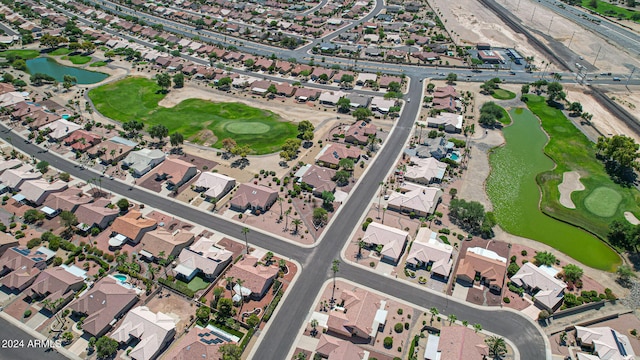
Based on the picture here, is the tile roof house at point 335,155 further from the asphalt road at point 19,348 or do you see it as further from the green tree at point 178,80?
the asphalt road at point 19,348

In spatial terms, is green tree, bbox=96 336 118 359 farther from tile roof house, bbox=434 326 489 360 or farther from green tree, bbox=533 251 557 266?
green tree, bbox=533 251 557 266

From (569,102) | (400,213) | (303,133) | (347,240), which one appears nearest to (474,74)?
(569,102)

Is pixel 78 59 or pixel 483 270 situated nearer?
pixel 483 270

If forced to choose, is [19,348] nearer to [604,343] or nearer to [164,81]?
[604,343]

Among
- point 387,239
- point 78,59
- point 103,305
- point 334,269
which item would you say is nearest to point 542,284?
point 387,239

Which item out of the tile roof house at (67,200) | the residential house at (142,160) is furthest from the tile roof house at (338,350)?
the residential house at (142,160)

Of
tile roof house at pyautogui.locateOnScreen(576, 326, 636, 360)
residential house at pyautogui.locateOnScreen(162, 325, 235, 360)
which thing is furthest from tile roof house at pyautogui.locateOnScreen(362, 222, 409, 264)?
residential house at pyautogui.locateOnScreen(162, 325, 235, 360)
